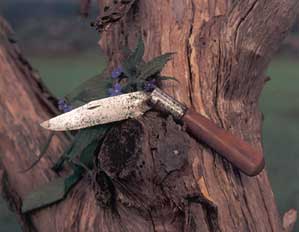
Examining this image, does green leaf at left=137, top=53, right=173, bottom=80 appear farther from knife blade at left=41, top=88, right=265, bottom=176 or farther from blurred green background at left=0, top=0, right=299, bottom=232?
blurred green background at left=0, top=0, right=299, bottom=232

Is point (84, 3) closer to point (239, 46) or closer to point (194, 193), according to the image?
point (239, 46)

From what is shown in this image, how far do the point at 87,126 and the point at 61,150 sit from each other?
1.36 feet

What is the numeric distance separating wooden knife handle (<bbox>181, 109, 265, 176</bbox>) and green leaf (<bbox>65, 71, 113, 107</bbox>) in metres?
0.20

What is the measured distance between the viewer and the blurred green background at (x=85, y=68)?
2969mm

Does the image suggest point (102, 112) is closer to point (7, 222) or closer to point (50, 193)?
point (50, 193)

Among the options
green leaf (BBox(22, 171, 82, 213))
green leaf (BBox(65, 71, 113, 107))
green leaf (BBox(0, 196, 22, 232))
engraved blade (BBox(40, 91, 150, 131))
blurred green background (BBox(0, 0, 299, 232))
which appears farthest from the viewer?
blurred green background (BBox(0, 0, 299, 232))

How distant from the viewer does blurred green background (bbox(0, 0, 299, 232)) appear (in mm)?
2969

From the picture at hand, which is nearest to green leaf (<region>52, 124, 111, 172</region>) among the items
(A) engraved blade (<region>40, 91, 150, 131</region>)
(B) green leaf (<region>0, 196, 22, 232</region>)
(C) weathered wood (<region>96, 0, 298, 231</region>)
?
(A) engraved blade (<region>40, 91, 150, 131</region>)

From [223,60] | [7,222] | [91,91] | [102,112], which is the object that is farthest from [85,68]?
[102,112]

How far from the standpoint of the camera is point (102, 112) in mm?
1340

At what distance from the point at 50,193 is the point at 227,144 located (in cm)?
48

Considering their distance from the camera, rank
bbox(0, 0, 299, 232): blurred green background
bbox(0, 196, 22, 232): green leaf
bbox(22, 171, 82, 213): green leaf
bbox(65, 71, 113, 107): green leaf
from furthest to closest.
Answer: bbox(0, 0, 299, 232): blurred green background
bbox(0, 196, 22, 232): green leaf
bbox(22, 171, 82, 213): green leaf
bbox(65, 71, 113, 107): green leaf

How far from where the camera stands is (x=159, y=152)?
1.22m

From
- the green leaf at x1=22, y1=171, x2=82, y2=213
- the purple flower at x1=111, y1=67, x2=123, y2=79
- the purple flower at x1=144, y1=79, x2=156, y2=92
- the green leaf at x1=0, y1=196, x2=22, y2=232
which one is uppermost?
the purple flower at x1=111, y1=67, x2=123, y2=79
